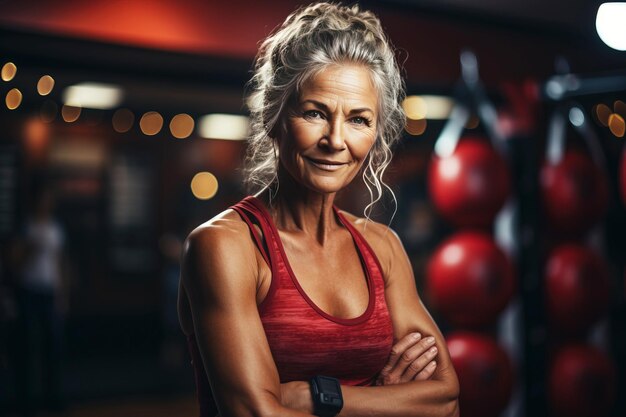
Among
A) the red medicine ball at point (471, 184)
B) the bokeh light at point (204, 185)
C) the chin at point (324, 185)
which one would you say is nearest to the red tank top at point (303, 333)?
the chin at point (324, 185)

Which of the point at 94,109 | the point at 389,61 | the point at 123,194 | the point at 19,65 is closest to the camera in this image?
the point at 389,61

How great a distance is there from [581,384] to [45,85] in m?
5.31

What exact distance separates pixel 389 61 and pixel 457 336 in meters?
2.43

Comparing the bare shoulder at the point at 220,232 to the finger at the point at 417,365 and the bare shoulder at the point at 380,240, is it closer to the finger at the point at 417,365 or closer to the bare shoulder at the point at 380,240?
the bare shoulder at the point at 380,240

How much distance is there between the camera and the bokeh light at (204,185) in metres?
9.13

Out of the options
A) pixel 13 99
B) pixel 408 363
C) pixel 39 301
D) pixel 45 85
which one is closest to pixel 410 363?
pixel 408 363

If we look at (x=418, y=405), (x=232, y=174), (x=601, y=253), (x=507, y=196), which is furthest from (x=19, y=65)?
(x=232, y=174)

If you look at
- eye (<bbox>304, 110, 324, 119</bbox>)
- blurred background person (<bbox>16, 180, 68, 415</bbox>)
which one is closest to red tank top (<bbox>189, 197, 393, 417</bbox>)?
eye (<bbox>304, 110, 324, 119</bbox>)

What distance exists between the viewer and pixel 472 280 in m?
3.58

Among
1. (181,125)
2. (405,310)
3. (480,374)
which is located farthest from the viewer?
(181,125)

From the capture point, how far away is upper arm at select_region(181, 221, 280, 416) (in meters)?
1.31

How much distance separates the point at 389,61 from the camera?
1.56m

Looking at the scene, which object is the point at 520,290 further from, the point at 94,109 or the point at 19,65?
the point at 94,109

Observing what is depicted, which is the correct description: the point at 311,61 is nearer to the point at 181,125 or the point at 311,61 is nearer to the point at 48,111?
the point at 48,111
